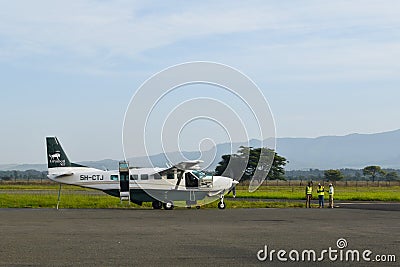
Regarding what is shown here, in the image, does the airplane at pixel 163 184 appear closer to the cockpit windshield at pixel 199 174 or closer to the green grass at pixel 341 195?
the cockpit windshield at pixel 199 174

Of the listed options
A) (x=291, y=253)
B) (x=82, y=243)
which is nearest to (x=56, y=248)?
(x=82, y=243)

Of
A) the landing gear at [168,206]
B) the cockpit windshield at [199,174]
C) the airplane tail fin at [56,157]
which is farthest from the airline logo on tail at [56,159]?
the cockpit windshield at [199,174]

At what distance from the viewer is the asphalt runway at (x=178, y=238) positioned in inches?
507

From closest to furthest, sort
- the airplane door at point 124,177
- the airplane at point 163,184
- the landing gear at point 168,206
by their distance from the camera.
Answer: the landing gear at point 168,206, the airplane at point 163,184, the airplane door at point 124,177

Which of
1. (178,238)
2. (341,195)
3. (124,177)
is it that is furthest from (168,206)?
(341,195)

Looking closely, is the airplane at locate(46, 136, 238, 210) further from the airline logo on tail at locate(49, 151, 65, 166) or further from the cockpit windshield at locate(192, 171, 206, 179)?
the airline logo on tail at locate(49, 151, 65, 166)

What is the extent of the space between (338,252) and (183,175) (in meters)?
19.9

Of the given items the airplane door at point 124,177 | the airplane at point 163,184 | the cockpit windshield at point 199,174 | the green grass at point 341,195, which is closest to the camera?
the airplane at point 163,184

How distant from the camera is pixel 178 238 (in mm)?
17094

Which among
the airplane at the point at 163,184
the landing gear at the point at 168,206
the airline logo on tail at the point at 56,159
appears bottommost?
the landing gear at the point at 168,206

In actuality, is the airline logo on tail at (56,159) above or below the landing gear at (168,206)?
above

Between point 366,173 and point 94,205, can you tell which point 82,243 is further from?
point 366,173

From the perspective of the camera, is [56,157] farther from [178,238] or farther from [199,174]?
[178,238]

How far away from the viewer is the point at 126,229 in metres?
20.0
